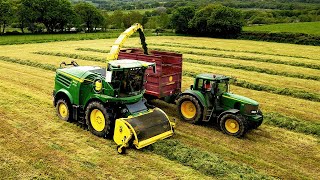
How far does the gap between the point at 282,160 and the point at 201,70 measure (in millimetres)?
13749

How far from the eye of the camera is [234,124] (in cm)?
1093

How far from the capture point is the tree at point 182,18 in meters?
61.7

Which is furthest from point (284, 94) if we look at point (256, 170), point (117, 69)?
point (117, 69)

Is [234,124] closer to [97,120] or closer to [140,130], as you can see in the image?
[140,130]

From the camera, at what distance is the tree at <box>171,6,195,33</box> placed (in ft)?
202

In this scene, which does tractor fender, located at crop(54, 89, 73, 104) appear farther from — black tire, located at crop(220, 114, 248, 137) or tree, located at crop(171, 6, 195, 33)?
tree, located at crop(171, 6, 195, 33)

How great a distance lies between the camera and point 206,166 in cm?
851

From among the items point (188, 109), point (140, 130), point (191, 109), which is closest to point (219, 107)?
point (191, 109)

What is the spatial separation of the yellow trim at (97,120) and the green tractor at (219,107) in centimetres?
333

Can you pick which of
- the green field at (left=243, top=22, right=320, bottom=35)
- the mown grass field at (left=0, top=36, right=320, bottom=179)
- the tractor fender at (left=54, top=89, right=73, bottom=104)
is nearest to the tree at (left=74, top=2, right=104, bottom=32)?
the green field at (left=243, top=22, right=320, bottom=35)

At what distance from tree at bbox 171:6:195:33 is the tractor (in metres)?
52.0

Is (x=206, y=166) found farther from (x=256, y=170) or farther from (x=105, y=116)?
(x=105, y=116)

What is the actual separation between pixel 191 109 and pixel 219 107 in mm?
1087

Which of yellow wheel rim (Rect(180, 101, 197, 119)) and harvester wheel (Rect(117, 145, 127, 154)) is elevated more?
yellow wheel rim (Rect(180, 101, 197, 119))
